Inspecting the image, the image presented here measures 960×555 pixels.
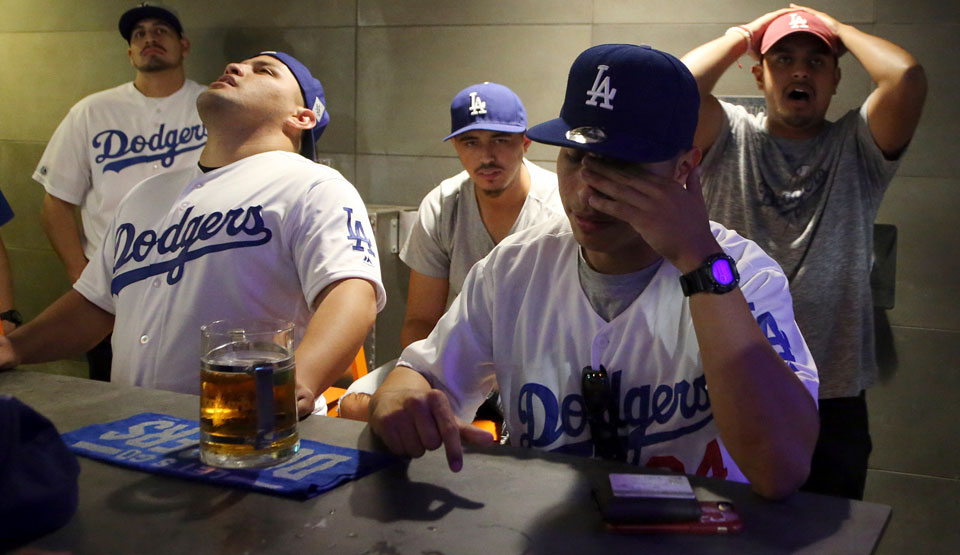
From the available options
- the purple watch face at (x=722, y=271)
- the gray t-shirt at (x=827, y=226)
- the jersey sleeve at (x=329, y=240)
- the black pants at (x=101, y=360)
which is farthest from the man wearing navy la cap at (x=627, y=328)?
the black pants at (x=101, y=360)

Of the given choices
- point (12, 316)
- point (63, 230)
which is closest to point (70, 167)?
point (63, 230)

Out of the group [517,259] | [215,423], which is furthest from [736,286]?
[215,423]

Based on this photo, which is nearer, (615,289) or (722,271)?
(722,271)

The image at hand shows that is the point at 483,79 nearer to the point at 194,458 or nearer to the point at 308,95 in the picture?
the point at 308,95

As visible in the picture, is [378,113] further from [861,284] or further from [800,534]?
[800,534]

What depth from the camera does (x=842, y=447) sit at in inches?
106

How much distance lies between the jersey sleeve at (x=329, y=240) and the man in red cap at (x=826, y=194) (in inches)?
51.2

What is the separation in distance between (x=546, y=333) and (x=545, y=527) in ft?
2.01

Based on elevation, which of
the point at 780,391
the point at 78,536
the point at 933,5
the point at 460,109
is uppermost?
the point at 933,5

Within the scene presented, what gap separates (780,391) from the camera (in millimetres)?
1255

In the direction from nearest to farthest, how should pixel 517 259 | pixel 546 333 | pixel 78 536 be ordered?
pixel 78 536, pixel 546 333, pixel 517 259

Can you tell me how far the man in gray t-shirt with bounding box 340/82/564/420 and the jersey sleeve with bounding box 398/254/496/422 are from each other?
4.71ft

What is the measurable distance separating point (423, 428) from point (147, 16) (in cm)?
334

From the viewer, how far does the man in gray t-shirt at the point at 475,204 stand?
3.12 m
